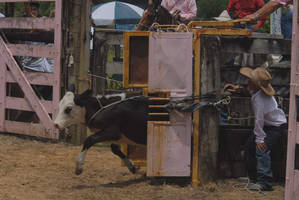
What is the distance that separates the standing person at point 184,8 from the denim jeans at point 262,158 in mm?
2618

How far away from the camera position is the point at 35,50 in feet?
31.3

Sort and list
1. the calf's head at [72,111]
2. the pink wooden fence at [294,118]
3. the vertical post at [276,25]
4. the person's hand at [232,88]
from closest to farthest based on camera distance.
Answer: the pink wooden fence at [294,118]
the person's hand at [232,88]
the calf's head at [72,111]
the vertical post at [276,25]

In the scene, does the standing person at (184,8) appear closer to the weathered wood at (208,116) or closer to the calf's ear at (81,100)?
the weathered wood at (208,116)

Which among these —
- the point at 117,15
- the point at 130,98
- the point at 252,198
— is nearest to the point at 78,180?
the point at 130,98

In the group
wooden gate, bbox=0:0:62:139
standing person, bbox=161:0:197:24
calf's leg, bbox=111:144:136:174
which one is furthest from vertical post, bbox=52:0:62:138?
calf's leg, bbox=111:144:136:174

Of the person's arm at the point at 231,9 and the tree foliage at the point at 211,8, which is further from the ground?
the tree foliage at the point at 211,8

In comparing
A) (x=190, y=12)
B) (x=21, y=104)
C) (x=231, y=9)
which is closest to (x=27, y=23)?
(x=21, y=104)

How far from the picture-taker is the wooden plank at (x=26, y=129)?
959 centimetres

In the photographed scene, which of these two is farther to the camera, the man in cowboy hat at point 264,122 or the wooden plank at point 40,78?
the wooden plank at point 40,78

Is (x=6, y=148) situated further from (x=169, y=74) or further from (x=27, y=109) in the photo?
(x=169, y=74)

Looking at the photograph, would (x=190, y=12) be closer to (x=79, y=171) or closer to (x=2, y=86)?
(x=79, y=171)

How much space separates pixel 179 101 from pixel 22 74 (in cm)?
435

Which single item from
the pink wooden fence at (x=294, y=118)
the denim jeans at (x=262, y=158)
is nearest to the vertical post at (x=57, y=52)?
the denim jeans at (x=262, y=158)

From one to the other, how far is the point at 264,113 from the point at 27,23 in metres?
5.13
